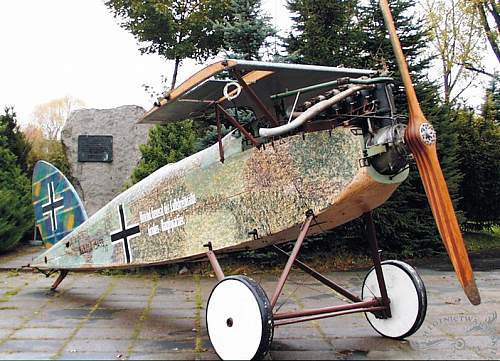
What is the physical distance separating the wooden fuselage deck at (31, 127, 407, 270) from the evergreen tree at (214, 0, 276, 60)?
4.46 metres

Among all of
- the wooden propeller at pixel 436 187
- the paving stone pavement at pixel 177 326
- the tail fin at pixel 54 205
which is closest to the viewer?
the wooden propeller at pixel 436 187

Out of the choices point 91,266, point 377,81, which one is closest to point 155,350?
point 91,266

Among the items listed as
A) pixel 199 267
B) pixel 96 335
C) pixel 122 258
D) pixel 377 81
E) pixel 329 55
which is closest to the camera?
pixel 377 81

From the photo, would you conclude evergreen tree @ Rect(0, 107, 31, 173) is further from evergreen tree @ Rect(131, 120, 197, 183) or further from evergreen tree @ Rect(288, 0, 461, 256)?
evergreen tree @ Rect(288, 0, 461, 256)

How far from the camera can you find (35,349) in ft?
13.0

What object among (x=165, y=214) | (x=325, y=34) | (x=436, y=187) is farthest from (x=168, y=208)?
(x=325, y=34)

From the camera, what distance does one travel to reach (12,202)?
32.8ft

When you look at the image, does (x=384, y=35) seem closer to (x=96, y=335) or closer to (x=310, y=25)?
(x=310, y=25)

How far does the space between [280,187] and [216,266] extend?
79 centimetres

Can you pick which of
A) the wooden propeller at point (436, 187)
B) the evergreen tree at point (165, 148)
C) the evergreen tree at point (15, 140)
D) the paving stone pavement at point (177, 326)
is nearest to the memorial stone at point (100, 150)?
the evergreen tree at point (165, 148)

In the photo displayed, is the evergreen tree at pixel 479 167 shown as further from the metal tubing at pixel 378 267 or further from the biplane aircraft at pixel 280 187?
the biplane aircraft at pixel 280 187

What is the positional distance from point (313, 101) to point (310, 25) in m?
5.78

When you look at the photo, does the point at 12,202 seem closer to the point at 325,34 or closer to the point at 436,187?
the point at 325,34

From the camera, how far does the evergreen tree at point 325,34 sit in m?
9.09
